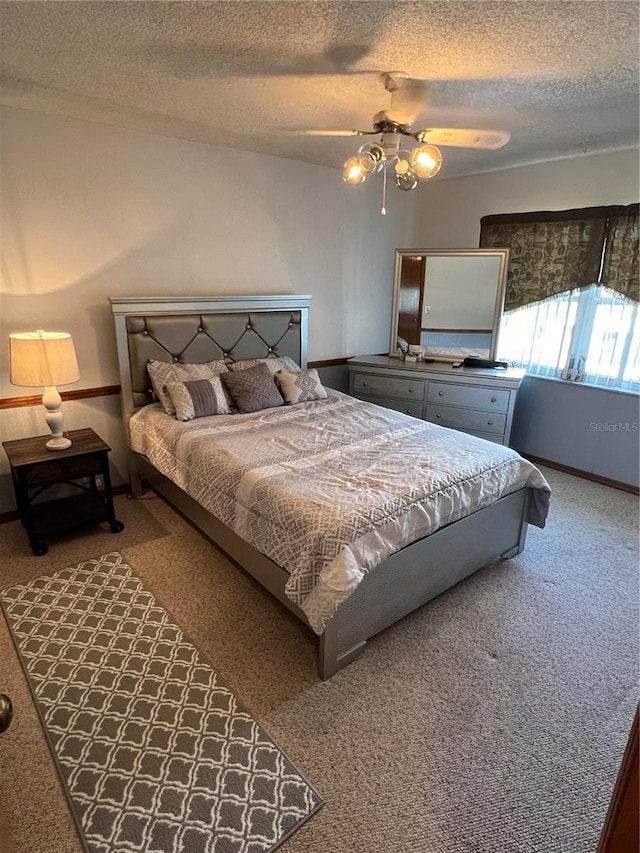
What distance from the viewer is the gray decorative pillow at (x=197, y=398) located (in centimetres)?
317

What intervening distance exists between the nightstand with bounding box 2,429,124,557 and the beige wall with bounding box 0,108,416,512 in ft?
0.97

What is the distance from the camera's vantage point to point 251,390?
3.42 m

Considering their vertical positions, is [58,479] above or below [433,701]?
above

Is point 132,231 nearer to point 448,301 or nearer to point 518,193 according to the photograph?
point 448,301

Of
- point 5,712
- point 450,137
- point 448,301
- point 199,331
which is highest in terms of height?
point 450,137

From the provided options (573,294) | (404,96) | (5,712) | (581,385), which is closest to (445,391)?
(581,385)

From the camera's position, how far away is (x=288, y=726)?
1832mm

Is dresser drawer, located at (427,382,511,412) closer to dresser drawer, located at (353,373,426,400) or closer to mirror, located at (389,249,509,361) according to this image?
dresser drawer, located at (353,373,426,400)

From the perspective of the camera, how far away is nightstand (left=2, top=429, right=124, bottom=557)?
2.82 m

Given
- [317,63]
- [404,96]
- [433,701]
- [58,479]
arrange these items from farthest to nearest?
[58,479], [404,96], [317,63], [433,701]

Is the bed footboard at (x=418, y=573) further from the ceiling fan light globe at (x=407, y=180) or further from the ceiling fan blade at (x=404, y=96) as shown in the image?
the ceiling fan blade at (x=404, y=96)

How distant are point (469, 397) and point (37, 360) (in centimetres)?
322

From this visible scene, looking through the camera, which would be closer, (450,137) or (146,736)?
(146,736)

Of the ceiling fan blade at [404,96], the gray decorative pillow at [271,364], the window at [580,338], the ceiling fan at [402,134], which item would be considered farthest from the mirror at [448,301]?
the ceiling fan blade at [404,96]
